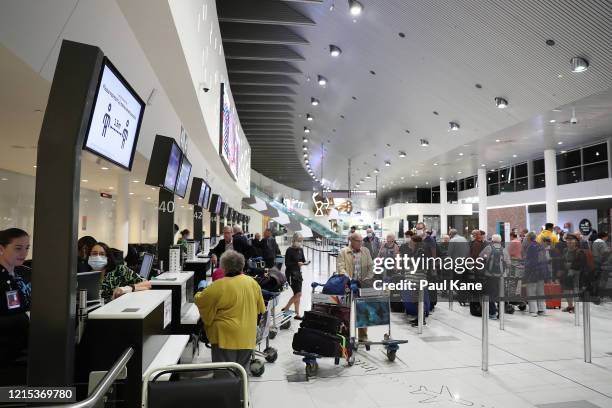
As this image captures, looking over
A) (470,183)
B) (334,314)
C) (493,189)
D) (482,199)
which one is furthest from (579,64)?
(470,183)

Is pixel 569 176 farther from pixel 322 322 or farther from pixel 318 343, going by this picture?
pixel 318 343

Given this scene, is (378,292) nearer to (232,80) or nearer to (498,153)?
(232,80)

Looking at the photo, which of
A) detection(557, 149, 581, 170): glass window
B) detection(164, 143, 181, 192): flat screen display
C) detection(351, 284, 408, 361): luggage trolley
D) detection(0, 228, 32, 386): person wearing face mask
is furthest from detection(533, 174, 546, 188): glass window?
detection(0, 228, 32, 386): person wearing face mask

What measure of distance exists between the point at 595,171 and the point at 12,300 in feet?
68.2

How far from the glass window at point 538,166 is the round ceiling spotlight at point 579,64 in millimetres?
14552

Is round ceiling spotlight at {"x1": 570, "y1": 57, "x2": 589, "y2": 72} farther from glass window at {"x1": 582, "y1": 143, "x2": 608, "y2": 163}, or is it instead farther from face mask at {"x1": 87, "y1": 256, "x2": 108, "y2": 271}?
glass window at {"x1": 582, "y1": 143, "x2": 608, "y2": 163}

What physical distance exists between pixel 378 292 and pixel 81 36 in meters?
4.56

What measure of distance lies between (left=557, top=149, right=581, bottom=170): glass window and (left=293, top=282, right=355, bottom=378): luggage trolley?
Answer: 17648mm

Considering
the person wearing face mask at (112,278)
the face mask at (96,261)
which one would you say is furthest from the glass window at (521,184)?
the face mask at (96,261)

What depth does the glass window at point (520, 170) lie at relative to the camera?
76.0 feet

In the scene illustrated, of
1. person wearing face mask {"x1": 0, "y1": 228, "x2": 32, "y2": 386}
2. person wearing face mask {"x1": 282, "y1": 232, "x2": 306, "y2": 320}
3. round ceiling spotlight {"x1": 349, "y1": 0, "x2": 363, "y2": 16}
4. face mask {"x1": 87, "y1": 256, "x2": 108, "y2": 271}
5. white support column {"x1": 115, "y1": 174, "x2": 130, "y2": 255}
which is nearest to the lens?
person wearing face mask {"x1": 0, "y1": 228, "x2": 32, "y2": 386}

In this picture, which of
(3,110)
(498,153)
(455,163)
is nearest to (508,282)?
(3,110)

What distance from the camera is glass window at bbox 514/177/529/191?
23.2 metres

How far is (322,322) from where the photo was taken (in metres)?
4.94
